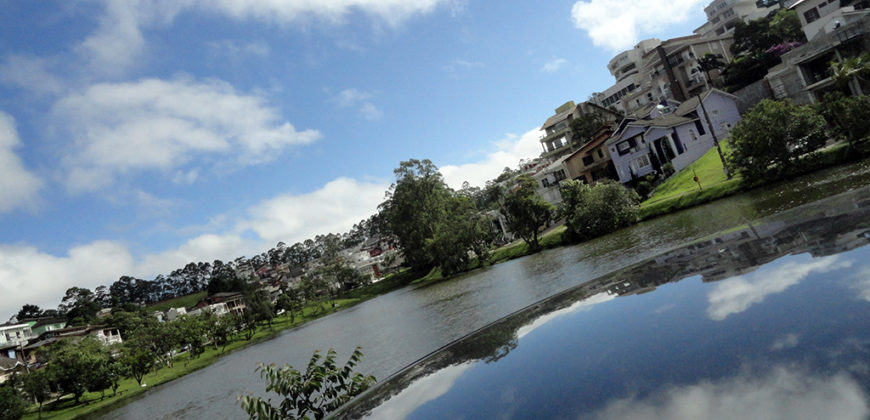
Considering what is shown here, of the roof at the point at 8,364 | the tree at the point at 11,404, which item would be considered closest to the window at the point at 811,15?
the tree at the point at 11,404

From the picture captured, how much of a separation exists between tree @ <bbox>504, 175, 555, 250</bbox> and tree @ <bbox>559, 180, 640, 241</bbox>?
7.04 metres

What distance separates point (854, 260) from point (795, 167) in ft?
108

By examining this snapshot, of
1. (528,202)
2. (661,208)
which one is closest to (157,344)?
(528,202)

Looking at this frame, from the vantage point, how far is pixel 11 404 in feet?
122

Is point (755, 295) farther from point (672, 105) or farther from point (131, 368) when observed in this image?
point (672, 105)

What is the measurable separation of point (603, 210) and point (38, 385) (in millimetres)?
51988

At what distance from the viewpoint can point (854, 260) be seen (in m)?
1.74

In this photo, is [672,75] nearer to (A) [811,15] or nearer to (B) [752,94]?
(A) [811,15]

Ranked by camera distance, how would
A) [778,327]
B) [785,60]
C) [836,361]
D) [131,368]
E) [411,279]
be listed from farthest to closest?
1. [411,279]
2. [131,368]
3. [785,60]
4. [778,327]
5. [836,361]

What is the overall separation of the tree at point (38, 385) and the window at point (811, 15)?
82.3 metres

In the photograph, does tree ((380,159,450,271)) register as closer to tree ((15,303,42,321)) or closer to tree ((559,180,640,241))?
tree ((559,180,640,241))

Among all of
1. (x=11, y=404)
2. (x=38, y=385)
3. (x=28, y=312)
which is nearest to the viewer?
(x=11, y=404)

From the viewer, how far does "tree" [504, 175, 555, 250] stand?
49.0 meters

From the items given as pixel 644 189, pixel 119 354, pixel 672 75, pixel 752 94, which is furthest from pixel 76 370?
pixel 672 75
